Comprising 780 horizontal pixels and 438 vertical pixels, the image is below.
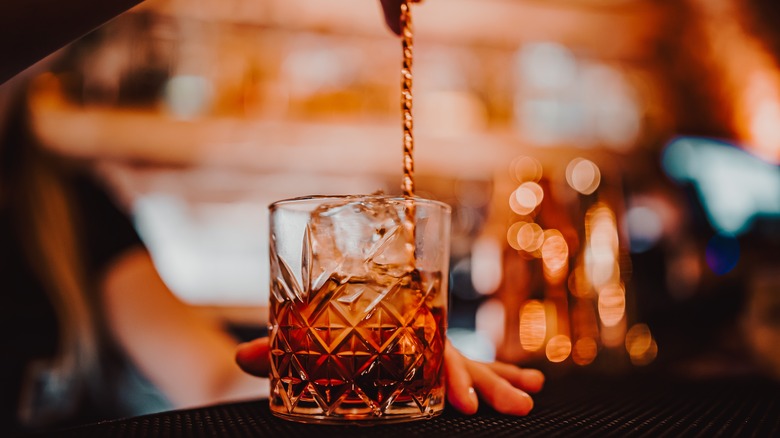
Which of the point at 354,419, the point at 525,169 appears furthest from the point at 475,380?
the point at 525,169

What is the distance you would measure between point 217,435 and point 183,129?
171 cm

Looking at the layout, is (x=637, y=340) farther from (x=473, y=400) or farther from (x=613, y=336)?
(x=473, y=400)

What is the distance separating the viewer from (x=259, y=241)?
7.75 ft

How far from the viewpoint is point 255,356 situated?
63 cm

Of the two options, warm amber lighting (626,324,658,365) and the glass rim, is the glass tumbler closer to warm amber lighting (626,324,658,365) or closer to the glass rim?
the glass rim

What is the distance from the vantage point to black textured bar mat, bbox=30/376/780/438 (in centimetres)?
43

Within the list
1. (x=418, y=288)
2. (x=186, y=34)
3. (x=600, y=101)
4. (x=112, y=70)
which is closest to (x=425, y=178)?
(x=600, y=101)

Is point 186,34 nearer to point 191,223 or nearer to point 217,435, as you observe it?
point 191,223

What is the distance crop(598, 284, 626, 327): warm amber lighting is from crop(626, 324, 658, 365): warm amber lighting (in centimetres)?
7

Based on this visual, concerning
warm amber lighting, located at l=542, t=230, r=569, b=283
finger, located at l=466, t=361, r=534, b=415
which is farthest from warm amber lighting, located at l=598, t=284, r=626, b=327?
finger, located at l=466, t=361, r=534, b=415

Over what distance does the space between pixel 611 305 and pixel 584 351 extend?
0.14m

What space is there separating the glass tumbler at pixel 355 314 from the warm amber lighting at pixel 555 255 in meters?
1.15

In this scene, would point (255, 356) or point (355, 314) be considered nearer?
point (355, 314)

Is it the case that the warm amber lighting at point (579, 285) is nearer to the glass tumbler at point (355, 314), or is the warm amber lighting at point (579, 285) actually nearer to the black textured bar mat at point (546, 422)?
the black textured bar mat at point (546, 422)
